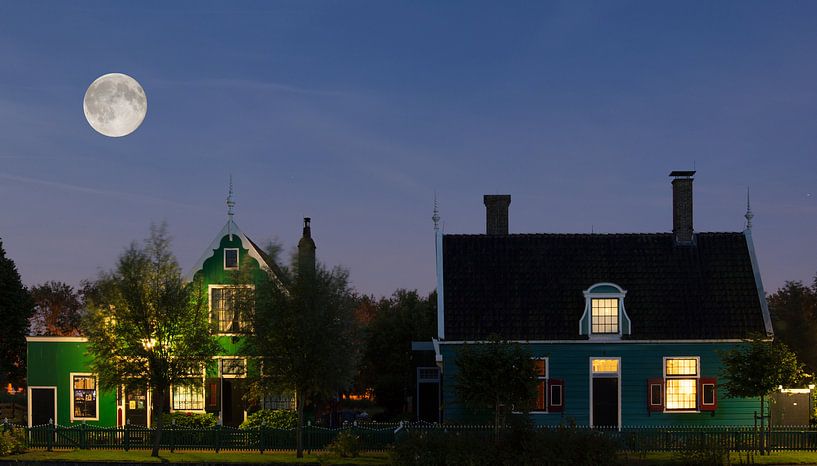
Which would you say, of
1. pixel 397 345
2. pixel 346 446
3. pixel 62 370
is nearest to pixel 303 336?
pixel 346 446

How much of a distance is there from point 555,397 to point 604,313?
12.4 ft

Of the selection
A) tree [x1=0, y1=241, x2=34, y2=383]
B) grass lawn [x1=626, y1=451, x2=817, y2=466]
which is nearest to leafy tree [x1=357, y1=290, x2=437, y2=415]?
grass lawn [x1=626, y1=451, x2=817, y2=466]

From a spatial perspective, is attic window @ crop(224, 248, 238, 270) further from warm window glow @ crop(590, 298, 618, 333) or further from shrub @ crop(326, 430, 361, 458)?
warm window glow @ crop(590, 298, 618, 333)

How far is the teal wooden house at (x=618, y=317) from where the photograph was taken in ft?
101

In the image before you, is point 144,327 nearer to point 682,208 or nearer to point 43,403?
point 43,403

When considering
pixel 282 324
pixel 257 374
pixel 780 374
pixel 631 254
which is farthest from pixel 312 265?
pixel 780 374

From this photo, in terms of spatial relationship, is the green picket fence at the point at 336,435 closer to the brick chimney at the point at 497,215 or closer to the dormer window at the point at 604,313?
the dormer window at the point at 604,313

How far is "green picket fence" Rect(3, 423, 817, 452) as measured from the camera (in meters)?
28.1

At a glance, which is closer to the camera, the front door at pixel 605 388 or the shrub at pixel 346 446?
the shrub at pixel 346 446

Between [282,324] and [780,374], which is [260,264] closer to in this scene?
[282,324]

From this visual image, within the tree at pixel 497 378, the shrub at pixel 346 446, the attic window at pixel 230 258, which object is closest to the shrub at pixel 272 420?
the shrub at pixel 346 446

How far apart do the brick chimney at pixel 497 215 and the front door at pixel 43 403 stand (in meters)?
19.7

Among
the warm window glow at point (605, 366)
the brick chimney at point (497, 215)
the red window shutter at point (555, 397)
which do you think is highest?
the brick chimney at point (497, 215)

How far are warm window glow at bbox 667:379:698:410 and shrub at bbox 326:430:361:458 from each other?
12.2 metres
